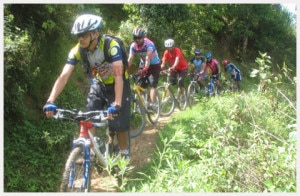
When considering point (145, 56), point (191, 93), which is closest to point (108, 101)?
point (145, 56)

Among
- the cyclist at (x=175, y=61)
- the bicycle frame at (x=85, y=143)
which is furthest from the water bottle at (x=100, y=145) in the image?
the cyclist at (x=175, y=61)

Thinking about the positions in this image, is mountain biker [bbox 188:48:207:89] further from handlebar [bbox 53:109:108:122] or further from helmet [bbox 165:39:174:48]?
handlebar [bbox 53:109:108:122]

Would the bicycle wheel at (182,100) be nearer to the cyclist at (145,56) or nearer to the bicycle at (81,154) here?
the cyclist at (145,56)

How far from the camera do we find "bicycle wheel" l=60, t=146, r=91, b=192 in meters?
3.57

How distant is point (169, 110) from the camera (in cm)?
877

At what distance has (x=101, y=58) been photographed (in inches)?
169

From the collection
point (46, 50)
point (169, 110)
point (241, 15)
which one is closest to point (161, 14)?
point (169, 110)

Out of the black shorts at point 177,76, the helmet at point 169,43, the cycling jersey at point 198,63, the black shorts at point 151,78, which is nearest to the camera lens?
the black shorts at point 151,78

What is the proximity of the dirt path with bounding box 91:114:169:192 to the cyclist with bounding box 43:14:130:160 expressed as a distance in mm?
588

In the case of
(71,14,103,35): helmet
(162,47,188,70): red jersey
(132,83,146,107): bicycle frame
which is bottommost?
(132,83,146,107): bicycle frame

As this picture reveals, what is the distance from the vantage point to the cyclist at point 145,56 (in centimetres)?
644

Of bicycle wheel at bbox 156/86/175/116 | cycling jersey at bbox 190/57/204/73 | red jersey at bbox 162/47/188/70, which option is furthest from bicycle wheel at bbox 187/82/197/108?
red jersey at bbox 162/47/188/70

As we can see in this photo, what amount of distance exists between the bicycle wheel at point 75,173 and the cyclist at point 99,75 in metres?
0.49

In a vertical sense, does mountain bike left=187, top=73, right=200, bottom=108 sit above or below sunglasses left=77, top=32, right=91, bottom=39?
below
